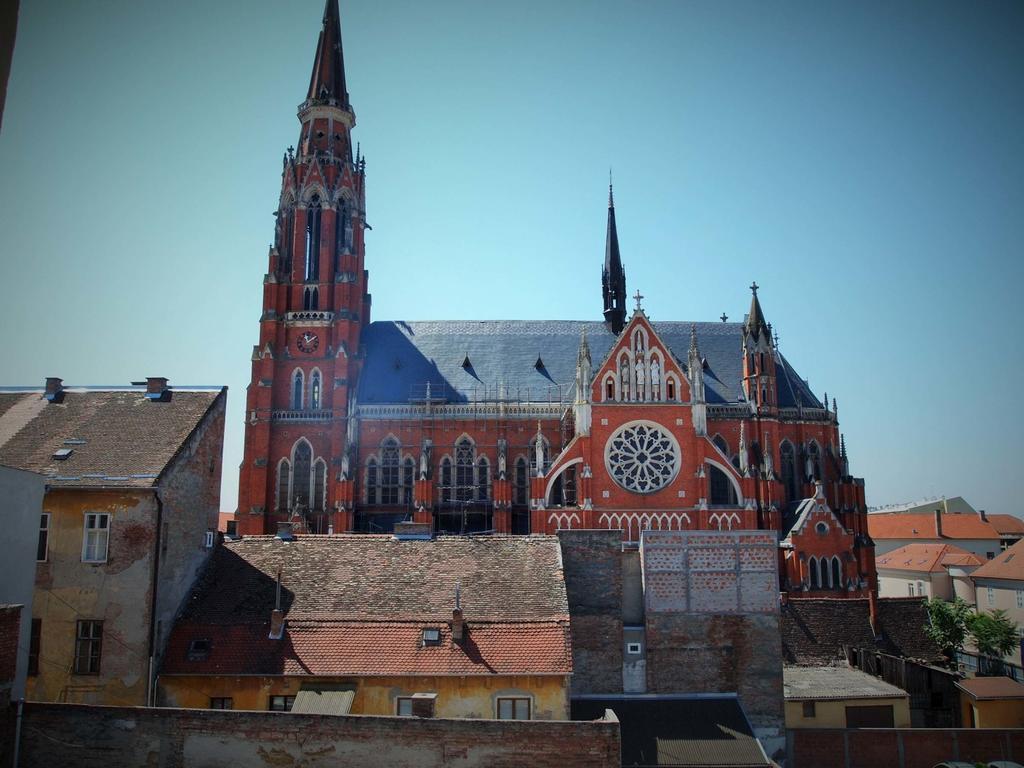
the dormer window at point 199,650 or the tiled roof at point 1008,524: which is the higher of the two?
the tiled roof at point 1008,524

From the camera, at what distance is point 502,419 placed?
5672cm

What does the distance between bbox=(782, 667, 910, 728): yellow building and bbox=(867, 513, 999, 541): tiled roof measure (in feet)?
156

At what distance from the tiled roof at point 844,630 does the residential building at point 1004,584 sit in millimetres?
13863

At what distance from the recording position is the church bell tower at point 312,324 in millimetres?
54719

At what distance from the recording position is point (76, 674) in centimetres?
2503

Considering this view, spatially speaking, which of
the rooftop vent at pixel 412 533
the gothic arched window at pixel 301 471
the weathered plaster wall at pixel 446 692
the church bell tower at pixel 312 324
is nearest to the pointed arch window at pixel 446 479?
the church bell tower at pixel 312 324

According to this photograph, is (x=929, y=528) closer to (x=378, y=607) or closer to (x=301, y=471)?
(x=301, y=471)

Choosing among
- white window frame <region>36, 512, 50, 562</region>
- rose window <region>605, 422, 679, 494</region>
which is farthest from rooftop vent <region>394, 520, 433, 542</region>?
rose window <region>605, 422, 679, 494</region>

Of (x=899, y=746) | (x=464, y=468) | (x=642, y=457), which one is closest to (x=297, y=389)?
(x=464, y=468)

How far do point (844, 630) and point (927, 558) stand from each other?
36.1 m

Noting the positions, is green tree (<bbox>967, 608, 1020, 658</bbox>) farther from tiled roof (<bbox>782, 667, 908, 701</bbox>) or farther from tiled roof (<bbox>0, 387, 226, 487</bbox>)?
tiled roof (<bbox>0, 387, 226, 487</bbox>)

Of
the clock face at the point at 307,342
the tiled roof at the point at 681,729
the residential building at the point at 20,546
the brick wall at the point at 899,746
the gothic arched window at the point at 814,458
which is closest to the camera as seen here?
the residential building at the point at 20,546

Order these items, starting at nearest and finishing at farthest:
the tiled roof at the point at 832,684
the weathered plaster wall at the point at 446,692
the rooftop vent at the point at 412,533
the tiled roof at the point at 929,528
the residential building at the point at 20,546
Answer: the residential building at the point at 20,546, the weathered plaster wall at the point at 446,692, the rooftop vent at the point at 412,533, the tiled roof at the point at 832,684, the tiled roof at the point at 929,528

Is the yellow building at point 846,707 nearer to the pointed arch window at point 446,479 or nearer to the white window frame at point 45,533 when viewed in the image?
the pointed arch window at point 446,479
